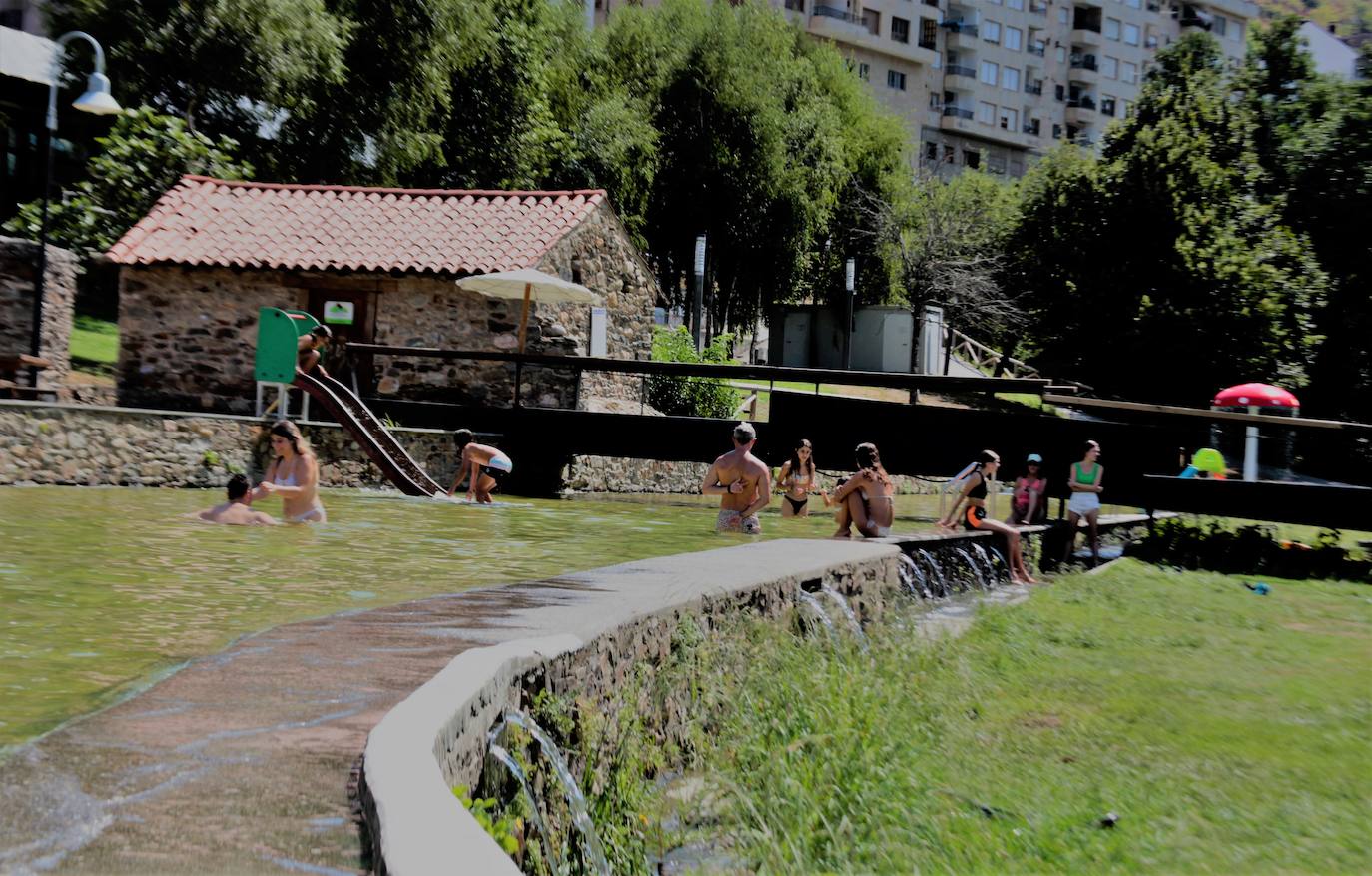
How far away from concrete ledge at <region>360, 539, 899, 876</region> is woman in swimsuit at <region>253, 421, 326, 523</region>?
17.9 ft

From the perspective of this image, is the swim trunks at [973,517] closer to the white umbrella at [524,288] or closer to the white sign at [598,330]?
the white umbrella at [524,288]

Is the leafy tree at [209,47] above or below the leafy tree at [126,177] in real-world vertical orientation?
above

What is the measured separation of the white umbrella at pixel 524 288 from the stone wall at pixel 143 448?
353 centimetres

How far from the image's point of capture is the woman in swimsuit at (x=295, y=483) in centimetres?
1341

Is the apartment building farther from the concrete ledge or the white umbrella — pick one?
the concrete ledge

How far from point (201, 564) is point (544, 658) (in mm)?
5791

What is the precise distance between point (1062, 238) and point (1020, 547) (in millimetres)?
26111

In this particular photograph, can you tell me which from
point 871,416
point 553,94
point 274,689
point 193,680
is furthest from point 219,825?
point 553,94

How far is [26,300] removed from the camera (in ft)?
64.2

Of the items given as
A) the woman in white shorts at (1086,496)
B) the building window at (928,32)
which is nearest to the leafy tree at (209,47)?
the woman in white shorts at (1086,496)

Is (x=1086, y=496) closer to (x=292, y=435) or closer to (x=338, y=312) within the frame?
(x=292, y=435)

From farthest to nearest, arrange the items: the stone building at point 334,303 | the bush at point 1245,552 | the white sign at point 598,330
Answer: the white sign at point 598,330 → the stone building at point 334,303 → the bush at point 1245,552

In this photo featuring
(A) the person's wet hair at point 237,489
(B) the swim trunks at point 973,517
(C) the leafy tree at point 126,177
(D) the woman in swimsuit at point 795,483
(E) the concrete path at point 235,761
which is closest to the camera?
(E) the concrete path at point 235,761

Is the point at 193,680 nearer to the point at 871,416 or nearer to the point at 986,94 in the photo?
the point at 871,416
